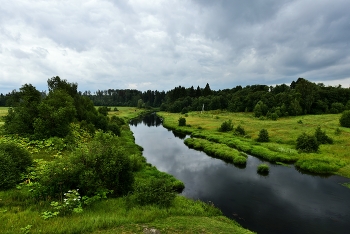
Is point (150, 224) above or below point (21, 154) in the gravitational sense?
below

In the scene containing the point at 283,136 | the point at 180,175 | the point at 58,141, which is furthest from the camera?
the point at 283,136

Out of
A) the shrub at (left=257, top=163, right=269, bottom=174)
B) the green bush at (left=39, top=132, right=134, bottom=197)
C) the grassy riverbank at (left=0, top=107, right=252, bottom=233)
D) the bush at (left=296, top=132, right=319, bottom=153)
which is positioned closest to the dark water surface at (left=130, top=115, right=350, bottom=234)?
the shrub at (left=257, top=163, right=269, bottom=174)

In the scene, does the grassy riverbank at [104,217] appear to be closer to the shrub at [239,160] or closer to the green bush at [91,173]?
the green bush at [91,173]

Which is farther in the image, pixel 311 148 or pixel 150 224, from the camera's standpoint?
pixel 311 148

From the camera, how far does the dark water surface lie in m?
19.7

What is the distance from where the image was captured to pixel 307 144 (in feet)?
Answer: 139

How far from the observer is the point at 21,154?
65.6ft

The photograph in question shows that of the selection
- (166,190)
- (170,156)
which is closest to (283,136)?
(170,156)

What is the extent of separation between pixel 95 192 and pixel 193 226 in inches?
328

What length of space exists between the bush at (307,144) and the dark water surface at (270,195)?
9.58m

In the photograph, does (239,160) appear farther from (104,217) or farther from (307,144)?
(104,217)

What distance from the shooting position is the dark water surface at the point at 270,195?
19688 mm

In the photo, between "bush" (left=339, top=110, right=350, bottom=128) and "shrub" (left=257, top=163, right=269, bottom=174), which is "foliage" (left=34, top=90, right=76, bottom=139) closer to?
"shrub" (left=257, top=163, right=269, bottom=174)

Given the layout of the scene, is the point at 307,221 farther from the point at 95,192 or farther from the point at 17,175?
the point at 17,175
